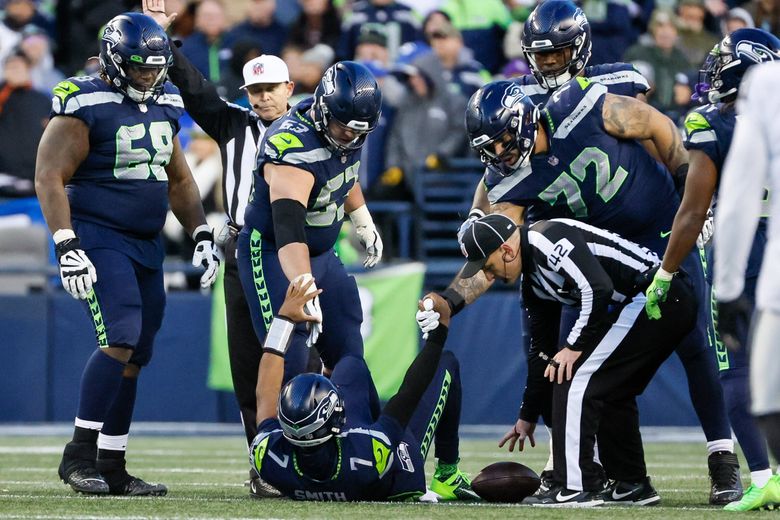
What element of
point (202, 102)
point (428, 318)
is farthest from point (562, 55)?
point (202, 102)

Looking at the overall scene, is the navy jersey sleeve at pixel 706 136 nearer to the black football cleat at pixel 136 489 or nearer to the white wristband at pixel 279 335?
the white wristband at pixel 279 335

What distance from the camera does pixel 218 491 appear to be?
6.55 m

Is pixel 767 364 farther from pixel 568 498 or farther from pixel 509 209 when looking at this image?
pixel 509 209

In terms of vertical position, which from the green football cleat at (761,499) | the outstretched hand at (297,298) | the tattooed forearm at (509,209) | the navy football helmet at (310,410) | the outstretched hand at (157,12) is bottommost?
the green football cleat at (761,499)

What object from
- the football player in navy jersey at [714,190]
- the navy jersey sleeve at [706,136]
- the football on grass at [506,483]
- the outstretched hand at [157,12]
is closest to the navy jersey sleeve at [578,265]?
the football player in navy jersey at [714,190]

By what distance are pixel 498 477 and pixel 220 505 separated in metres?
1.16

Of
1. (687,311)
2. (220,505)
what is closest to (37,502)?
(220,505)

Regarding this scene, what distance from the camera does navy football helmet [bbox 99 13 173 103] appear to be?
6.14m

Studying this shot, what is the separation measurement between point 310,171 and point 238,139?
4.20ft

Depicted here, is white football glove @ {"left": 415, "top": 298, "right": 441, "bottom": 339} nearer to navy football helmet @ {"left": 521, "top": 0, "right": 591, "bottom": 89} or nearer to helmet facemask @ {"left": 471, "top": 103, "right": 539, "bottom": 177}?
helmet facemask @ {"left": 471, "top": 103, "right": 539, "bottom": 177}

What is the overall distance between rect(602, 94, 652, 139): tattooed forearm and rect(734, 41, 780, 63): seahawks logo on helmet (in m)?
0.69

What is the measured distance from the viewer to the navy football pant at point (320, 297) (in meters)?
6.11

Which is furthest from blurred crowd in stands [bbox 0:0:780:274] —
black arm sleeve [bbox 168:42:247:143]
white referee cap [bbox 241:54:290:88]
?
white referee cap [bbox 241:54:290:88]

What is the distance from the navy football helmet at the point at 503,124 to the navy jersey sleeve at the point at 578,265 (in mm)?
418
